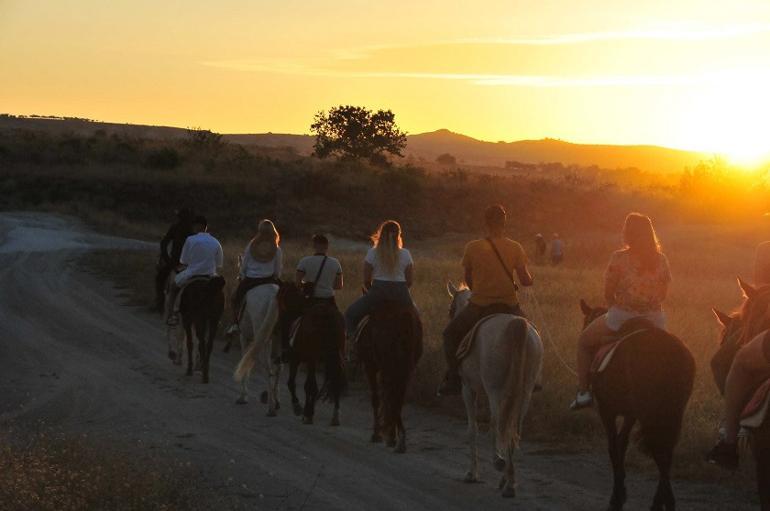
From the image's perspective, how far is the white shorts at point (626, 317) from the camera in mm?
10182

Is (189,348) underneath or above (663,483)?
underneath

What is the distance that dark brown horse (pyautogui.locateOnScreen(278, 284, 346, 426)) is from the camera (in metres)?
14.1

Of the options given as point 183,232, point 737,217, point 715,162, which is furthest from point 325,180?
point 183,232

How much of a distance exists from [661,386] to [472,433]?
2227 mm

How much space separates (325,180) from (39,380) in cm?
5546

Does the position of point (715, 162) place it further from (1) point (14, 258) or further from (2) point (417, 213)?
(1) point (14, 258)

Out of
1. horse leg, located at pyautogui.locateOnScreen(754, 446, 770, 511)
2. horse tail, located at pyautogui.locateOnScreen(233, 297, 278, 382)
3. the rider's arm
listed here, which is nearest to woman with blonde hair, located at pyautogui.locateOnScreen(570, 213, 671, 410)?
horse leg, located at pyautogui.locateOnScreen(754, 446, 770, 511)

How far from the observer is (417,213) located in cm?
7006

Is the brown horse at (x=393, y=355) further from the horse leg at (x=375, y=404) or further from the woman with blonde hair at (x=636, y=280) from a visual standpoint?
the woman with blonde hair at (x=636, y=280)

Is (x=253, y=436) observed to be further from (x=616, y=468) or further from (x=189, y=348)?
(x=189, y=348)

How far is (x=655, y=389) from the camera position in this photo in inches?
380

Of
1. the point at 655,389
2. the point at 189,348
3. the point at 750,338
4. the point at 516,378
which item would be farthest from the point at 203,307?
Answer: the point at 750,338

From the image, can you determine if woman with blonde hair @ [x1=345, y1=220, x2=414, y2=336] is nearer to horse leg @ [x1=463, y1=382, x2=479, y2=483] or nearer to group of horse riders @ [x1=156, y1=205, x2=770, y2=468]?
group of horse riders @ [x1=156, y1=205, x2=770, y2=468]

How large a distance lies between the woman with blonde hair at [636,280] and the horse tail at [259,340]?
227 inches
